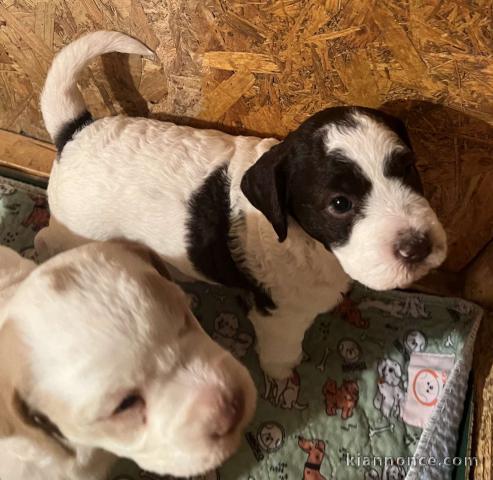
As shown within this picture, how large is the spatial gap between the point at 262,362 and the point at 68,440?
0.99 metres

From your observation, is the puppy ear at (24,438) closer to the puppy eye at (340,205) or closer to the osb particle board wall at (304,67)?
the puppy eye at (340,205)

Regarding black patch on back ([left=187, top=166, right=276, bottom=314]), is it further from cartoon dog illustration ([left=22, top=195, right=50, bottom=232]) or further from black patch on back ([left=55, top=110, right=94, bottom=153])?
cartoon dog illustration ([left=22, top=195, right=50, bottom=232])

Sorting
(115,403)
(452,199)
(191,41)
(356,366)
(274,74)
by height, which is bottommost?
(356,366)

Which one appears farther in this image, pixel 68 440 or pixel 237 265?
pixel 237 265

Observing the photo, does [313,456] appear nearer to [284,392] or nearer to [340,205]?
[284,392]

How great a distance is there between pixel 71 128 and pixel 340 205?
45.6 inches

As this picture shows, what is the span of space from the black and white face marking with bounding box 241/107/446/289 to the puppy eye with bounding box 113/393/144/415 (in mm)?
657

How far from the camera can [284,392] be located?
7.47 feet

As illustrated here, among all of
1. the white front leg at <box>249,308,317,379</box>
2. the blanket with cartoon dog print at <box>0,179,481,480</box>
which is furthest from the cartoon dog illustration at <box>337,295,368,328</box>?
the white front leg at <box>249,308,317,379</box>

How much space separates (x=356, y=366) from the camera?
7.59 ft

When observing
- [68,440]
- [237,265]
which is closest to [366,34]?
[237,265]

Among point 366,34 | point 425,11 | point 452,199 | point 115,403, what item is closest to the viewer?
point 115,403

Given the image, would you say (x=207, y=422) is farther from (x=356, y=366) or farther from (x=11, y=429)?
(x=356, y=366)

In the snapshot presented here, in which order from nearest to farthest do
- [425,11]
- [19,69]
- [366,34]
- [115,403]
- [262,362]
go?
[115,403], [425,11], [366,34], [262,362], [19,69]
